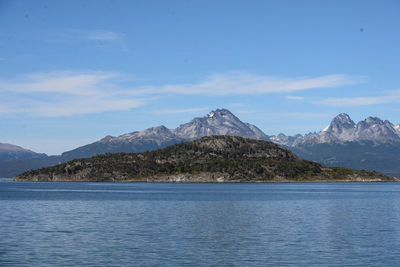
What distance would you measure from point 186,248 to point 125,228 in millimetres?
23521

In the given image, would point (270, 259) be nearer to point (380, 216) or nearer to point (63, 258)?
point (63, 258)

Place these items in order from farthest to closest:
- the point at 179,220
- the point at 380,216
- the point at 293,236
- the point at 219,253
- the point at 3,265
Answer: the point at 380,216 → the point at 179,220 → the point at 293,236 → the point at 219,253 → the point at 3,265

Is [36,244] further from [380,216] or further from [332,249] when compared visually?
[380,216]

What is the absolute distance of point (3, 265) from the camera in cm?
5778

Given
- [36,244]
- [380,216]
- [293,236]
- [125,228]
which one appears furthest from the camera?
[380,216]

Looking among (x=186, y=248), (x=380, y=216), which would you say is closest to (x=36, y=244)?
(x=186, y=248)

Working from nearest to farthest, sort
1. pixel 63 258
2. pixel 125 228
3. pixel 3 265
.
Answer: pixel 3 265 → pixel 63 258 → pixel 125 228

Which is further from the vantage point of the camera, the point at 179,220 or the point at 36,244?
the point at 179,220

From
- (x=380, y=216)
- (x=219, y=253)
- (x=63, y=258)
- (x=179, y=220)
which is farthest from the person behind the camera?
(x=380, y=216)

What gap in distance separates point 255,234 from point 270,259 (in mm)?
21916

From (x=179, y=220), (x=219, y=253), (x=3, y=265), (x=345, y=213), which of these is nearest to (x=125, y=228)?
(x=179, y=220)

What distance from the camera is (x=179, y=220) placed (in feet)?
348

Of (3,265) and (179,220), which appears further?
(179,220)

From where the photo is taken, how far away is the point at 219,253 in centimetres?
6688
